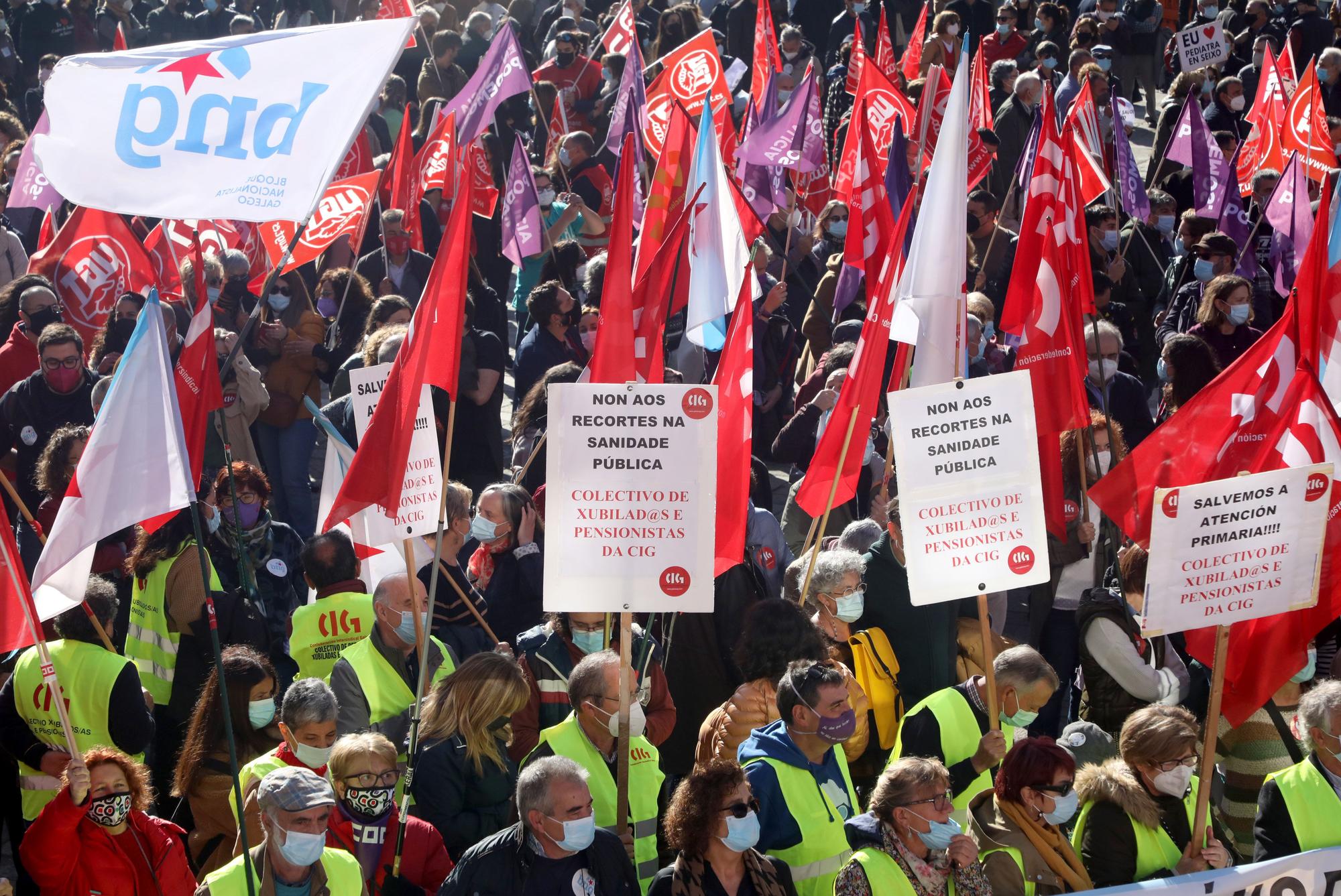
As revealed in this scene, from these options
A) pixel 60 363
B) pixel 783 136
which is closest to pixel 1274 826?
pixel 60 363

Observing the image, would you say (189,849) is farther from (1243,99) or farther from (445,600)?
(1243,99)

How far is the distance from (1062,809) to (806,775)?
816 millimetres

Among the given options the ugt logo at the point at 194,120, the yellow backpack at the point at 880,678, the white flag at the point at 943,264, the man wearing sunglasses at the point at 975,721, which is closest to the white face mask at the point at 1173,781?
the man wearing sunglasses at the point at 975,721

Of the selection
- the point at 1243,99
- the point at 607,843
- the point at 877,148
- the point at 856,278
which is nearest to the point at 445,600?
the point at 607,843

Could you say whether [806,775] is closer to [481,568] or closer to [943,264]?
[943,264]

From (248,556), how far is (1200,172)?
884 cm

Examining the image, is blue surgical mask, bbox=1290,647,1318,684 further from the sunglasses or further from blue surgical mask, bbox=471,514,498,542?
blue surgical mask, bbox=471,514,498,542

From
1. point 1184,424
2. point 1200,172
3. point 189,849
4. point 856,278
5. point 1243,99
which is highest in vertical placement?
point 1243,99

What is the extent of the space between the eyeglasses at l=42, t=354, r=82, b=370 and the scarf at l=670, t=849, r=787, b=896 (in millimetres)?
5104

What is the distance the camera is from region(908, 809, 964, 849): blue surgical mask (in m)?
4.98

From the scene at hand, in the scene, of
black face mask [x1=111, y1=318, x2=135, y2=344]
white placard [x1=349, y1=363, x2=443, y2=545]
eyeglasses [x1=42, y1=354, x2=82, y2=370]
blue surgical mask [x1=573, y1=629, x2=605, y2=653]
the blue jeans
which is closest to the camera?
white placard [x1=349, y1=363, x2=443, y2=545]

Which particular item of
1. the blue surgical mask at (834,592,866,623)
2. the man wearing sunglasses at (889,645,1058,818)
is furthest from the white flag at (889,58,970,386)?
the man wearing sunglasses at (889,645,1058,818)

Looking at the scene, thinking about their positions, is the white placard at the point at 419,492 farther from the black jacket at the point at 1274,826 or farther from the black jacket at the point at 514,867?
the black jacket at the point at 1274,826

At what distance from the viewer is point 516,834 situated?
16.2 ft
